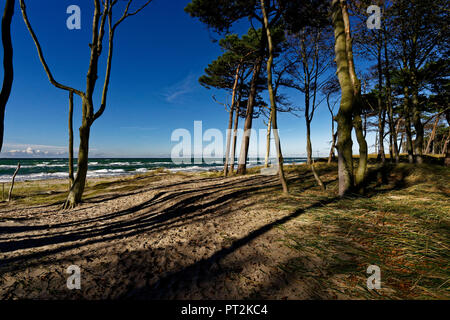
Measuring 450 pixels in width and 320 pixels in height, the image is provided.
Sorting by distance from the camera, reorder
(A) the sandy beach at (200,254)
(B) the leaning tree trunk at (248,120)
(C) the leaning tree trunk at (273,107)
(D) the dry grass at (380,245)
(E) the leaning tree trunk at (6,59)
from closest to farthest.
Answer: (D) the dry grass at (380,245) → (A) the sandy beach at (200,254) → (E) the leaning tree trunk at (6,59) → (C) the leaning tree trunk at (273,107) → (B) the leaning tree trunk at (248,120)

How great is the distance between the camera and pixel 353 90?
437 cm

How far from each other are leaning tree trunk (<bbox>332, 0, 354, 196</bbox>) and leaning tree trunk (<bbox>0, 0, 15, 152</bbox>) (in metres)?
7.09

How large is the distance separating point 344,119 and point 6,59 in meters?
7.19

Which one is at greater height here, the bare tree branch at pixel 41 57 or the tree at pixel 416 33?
the tree at pixel 416 33

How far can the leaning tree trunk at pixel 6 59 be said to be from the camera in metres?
2.79

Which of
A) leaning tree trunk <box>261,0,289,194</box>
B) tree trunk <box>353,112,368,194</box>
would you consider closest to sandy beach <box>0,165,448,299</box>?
tree trunk <box>353,112,368,194</box>

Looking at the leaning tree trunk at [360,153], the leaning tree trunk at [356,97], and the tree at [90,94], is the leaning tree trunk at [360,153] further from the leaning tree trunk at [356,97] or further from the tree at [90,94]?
the tree at [90,94]

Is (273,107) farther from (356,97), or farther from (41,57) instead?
(41,57)

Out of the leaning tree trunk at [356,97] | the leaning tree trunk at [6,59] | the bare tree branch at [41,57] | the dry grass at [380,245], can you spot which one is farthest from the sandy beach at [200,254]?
the bare tree branch at [41,57]

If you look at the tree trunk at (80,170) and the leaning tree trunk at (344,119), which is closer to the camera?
the leaning tree trunk at (344,119)

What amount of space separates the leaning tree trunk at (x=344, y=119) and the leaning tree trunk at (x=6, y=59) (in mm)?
7090
